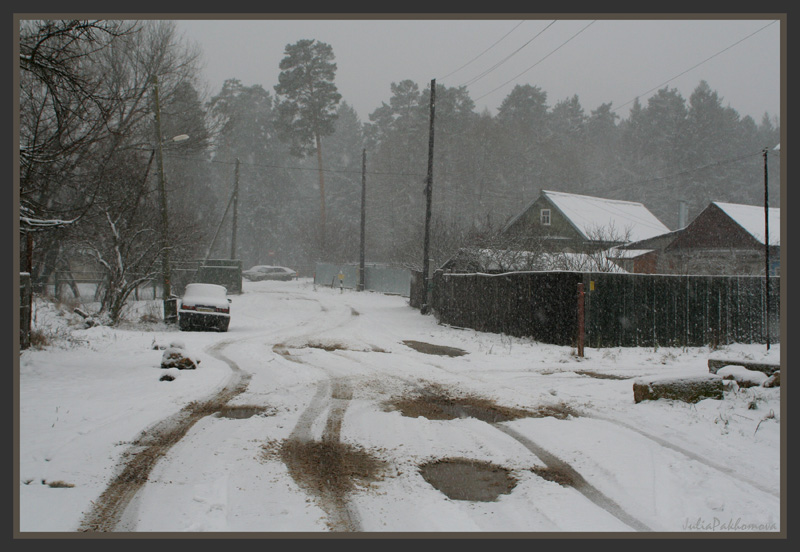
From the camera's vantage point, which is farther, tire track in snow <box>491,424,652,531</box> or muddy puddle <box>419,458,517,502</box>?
muddy puddle <box>419,458,517,502</box>

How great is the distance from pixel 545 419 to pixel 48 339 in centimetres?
988

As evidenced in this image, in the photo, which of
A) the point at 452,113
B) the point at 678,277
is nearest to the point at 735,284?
the point at 678,277

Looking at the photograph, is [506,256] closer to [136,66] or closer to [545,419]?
[545,419]

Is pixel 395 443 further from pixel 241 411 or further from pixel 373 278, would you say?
pixel 373 278

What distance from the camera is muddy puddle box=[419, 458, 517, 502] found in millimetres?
4414

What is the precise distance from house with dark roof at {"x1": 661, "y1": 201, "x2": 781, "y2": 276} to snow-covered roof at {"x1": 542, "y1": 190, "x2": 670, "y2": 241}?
154 inches

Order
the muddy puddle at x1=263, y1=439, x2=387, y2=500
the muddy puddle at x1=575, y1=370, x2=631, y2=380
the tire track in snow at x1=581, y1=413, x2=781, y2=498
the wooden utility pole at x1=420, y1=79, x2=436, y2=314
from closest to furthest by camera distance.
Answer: the muddy puddle at x1=263, y1=439, x2=387, y2=500, the tire track in snow at x1=581, y1=413, x2=781, y2=498, the muddy puddle at x1=575, y1=370, x2=631, y2=380, the wooden utility pole at x1=420, y1=79, x2=436, y2=314

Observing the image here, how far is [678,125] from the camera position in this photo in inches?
2189

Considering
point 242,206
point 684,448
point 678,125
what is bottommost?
point 684,448

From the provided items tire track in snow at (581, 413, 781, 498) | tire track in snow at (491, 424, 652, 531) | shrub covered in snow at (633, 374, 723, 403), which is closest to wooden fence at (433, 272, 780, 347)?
shrub covered in snow at (633, 374, 723, 403)

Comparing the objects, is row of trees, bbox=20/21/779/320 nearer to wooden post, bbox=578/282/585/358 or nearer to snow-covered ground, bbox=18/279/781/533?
wooden post, bbox=578/282/585/358

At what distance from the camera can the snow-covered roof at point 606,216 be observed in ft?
123

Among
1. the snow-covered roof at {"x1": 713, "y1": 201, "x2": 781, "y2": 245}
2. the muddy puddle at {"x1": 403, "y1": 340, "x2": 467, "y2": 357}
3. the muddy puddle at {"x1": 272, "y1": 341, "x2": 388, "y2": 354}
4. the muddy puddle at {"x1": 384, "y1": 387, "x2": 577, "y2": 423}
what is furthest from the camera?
the snow-covered roof at {"x1": 713, "y1": 201, "x2": 781, "y2": 245}
